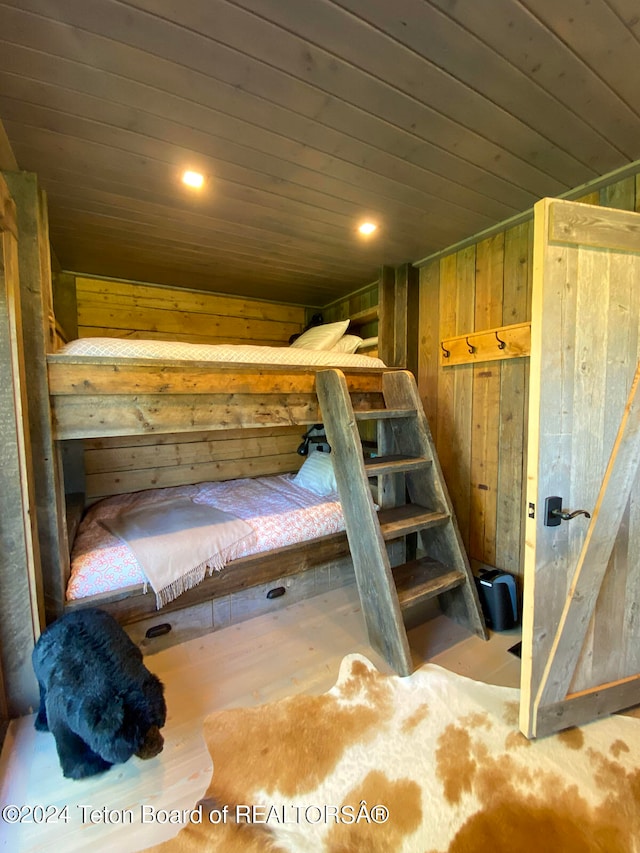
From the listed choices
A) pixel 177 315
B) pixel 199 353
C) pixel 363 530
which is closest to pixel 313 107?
pixel 199 353

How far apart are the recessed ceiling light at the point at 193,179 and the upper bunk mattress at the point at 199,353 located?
2.38 ft

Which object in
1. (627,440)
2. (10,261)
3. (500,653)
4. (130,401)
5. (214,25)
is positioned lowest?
(500,653)

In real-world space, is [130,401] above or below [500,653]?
above

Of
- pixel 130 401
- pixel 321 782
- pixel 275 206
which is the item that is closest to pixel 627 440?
pixel 321 782

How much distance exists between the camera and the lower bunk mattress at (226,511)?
172 cm

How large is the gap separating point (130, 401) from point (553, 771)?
7.15 ft

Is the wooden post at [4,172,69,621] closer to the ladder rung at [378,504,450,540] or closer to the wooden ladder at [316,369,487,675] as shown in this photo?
the wooden ladder at [316,369,487,675]

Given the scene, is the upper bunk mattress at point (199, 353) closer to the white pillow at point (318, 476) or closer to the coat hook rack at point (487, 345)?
the coat hook rack at point (487, 345)

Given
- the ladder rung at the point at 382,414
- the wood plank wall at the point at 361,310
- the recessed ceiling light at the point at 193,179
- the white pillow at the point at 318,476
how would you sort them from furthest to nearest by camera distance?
the wood plank wall at the point at 361,310, the white pillow at the point at 318,476, the ladder rung at the point at 382,414, the recessed ceiling light at the point at 193,179

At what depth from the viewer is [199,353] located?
1.79 m

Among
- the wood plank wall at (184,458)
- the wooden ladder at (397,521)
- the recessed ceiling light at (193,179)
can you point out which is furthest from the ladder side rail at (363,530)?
the wood plank wall at (184,458)

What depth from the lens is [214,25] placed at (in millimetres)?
929

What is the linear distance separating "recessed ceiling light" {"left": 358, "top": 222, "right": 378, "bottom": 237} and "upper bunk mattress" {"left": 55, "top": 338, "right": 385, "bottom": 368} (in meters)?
0.74

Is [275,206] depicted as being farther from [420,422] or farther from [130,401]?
[420,422]
